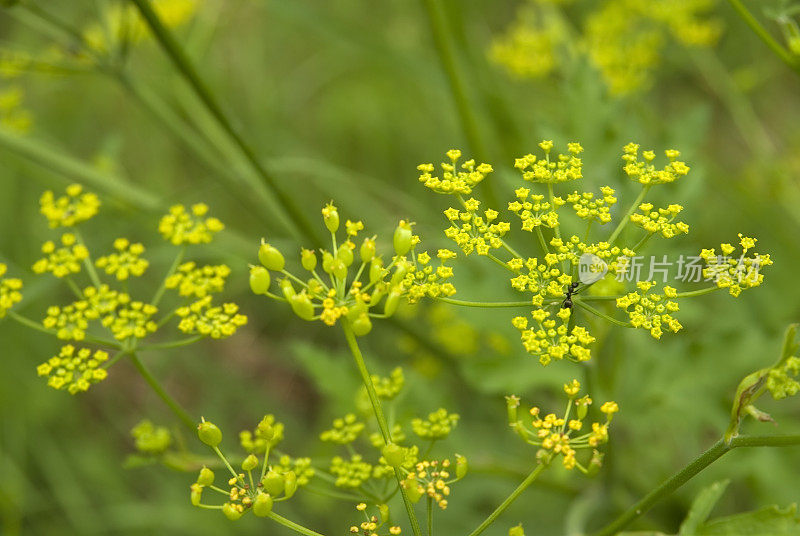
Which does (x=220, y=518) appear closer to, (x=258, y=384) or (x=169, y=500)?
(x=169, y=500)

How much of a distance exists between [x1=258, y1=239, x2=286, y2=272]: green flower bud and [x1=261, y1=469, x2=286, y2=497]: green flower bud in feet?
1.40

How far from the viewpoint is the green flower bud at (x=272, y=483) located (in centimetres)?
149

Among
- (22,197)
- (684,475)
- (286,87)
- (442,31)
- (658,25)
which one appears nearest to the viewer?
(684,475)

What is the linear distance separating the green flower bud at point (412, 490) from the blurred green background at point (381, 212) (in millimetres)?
814

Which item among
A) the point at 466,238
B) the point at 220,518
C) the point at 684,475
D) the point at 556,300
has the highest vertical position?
the point at 466,238

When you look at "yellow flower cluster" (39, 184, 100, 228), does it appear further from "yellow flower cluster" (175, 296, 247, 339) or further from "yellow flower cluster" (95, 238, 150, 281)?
"yellow flower cluster" (175, 296, 247, 339)


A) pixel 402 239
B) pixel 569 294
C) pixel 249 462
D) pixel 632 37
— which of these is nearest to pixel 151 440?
pixel 249 462

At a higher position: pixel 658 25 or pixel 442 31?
pixel 442 31

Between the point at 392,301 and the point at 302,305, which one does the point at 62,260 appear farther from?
the point at 392,301

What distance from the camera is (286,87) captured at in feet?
18.0

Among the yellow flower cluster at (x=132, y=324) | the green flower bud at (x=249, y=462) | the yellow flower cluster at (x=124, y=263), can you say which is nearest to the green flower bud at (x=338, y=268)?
the green flower bud at (x=249, y=462)

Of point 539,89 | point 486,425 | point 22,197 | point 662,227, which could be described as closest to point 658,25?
→ point 539,89

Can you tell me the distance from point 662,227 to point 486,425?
236 cm

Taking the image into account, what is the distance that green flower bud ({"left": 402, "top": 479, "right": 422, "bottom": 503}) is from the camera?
1459 mm
